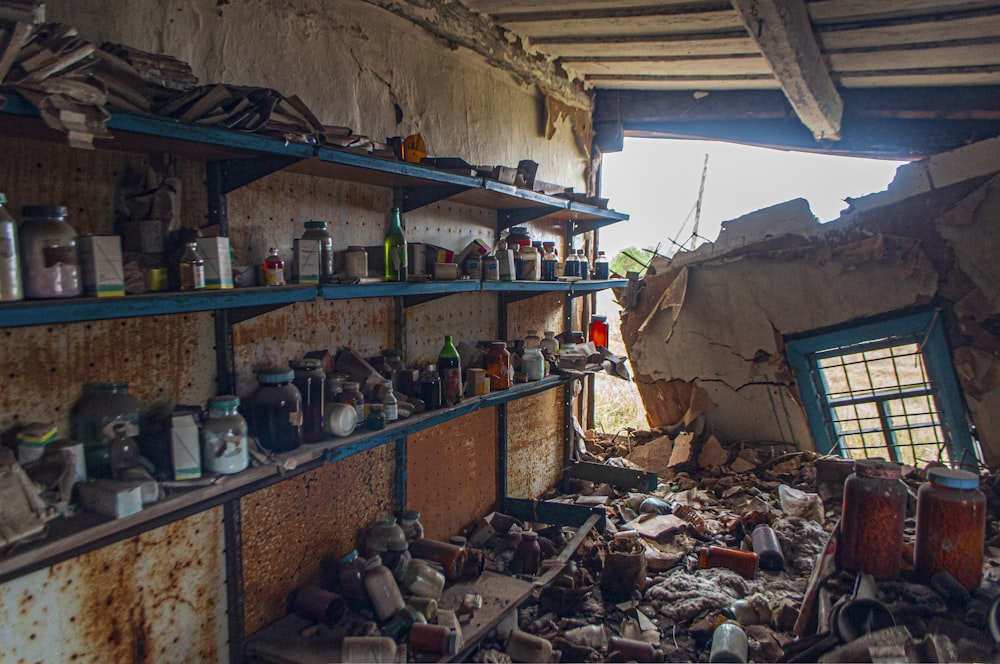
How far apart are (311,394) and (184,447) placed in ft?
1.44

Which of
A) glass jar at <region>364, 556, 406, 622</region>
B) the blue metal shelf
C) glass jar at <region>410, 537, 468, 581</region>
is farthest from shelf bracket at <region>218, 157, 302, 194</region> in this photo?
glass jar at <region>410, 537, 468, 581</region>

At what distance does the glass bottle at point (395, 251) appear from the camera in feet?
6.92

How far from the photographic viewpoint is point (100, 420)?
Answer: 58.1 inches

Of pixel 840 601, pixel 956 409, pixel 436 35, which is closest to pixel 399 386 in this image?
pixel 436 35

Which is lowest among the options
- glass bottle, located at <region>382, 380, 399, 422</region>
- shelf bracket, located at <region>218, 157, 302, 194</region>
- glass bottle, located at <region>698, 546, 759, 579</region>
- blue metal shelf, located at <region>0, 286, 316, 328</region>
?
glass bottle, located at <region>698, 546, 759, 579</region>

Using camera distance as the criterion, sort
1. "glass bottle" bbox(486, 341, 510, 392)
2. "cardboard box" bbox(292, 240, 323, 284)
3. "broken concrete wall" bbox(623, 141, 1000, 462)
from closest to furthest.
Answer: "cardboard box" bbox(292, 240, 323, 284), "glass bottle" bbox(486, 341, 510, 392), "broken concrete wall" bbox(623, 141, 1000, 462)

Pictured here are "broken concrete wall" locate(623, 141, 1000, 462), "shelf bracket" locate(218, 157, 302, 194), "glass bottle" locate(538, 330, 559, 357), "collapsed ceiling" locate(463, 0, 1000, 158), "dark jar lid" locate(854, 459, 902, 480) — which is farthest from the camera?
"broken concrete wall" locate(623, 141, 1000, 462)

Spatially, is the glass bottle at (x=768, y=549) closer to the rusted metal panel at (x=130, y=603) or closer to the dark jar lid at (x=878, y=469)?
the dark jar lid at (x=878, y=469)

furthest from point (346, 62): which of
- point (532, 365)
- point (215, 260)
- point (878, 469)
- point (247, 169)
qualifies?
point (878, 469)

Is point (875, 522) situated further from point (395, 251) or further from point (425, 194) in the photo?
point (425, 194)

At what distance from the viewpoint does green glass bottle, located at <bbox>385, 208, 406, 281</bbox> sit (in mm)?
2109

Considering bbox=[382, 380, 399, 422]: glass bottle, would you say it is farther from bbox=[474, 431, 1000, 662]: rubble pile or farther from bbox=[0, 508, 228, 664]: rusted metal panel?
bbox=[474, 431, 1000, 662]: rubble pile

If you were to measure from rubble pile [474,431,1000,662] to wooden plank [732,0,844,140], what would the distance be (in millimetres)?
2042

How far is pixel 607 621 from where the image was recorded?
2496mm
